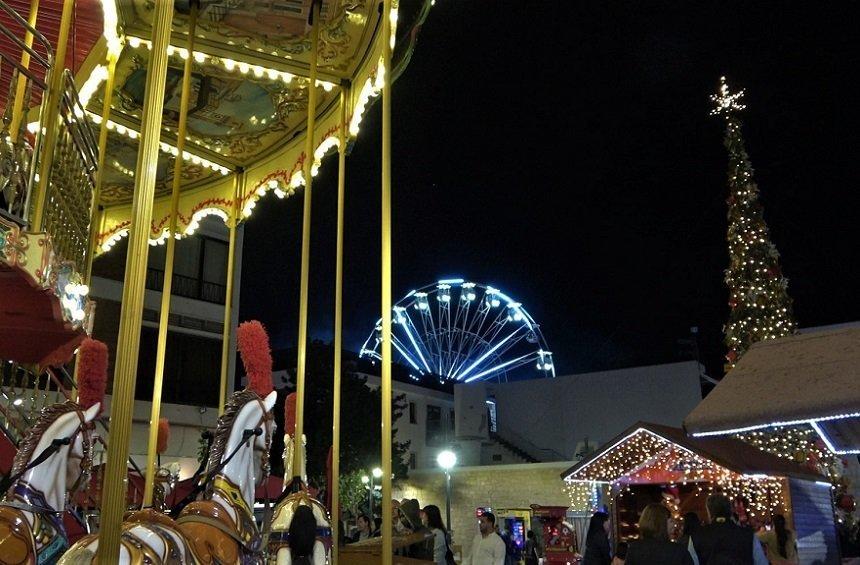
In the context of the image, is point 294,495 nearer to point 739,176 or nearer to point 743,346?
point 743,346

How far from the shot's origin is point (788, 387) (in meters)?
5.25

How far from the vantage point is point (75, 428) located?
461cm

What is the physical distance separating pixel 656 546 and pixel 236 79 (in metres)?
6.92

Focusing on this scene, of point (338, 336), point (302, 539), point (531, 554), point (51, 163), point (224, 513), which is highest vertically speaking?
point (51, 163)

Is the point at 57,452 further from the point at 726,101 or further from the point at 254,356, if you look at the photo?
the point at 726,101

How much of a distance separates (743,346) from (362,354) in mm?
23246

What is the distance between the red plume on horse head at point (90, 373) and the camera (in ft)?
15.6

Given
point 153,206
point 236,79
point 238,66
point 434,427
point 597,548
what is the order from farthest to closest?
point 434,427 → point 236,79 → point 238,66 → point 153,206 → point 597,548

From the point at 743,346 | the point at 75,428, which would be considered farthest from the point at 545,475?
→ the point at 75,428

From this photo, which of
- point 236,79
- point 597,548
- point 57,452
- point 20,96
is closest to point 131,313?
point 57,452

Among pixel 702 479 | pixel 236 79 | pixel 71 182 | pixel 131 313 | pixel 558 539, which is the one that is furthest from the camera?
pixel 558 539

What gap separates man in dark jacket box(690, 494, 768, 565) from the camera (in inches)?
214

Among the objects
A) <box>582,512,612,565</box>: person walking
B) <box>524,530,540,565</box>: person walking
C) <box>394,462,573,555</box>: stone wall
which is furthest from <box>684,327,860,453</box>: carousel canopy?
<box>394,462,573,555</box>: stone wall

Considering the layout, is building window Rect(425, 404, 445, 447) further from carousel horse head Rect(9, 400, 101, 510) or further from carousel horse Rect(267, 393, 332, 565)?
carousel horse head Rect(9, 400, 101, 510)
